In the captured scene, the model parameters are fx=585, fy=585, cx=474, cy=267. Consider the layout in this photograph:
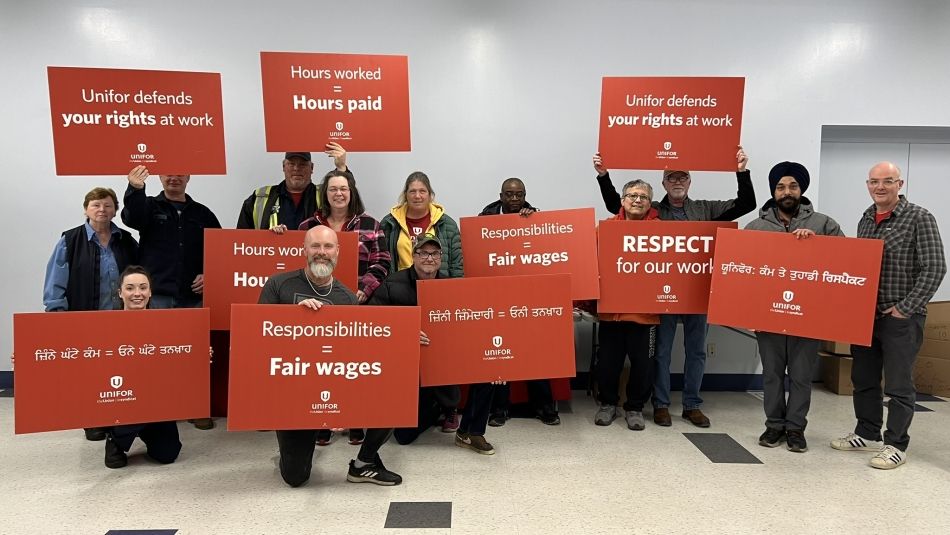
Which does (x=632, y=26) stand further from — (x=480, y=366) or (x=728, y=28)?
(x=480, y=366)

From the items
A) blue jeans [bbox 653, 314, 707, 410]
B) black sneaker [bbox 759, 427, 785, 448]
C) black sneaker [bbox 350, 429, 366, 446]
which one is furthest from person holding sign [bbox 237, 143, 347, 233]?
black sneaker [bbox 759, 427, 785, 448]

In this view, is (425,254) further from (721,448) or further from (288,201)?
(721,448)

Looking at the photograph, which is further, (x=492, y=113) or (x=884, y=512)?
(x=492, y=113)

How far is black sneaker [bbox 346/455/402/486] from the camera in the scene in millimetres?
2945

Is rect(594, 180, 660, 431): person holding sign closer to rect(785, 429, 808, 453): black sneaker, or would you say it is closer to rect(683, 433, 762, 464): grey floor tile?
rect(683, 433, 762, 464): grey floor tile

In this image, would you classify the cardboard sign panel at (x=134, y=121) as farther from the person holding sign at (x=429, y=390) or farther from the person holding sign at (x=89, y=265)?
the person holding sign at (x=429, y=390)

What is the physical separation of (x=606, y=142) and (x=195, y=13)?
11.0 feet

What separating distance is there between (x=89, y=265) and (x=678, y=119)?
12.1ft

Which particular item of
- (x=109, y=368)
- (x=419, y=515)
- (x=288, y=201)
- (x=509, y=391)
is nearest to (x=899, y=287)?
(x=509, y=391)

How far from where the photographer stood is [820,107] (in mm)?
4855

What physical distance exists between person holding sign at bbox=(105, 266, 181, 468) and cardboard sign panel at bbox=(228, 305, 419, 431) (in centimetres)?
82

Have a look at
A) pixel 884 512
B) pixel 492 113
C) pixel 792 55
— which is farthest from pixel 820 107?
pixel 884 512

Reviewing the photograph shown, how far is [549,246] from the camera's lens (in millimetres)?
3623

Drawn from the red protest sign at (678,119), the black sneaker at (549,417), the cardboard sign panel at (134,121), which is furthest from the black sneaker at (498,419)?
the cardboard sign panel at (134,121)
